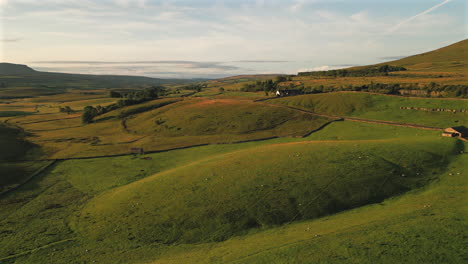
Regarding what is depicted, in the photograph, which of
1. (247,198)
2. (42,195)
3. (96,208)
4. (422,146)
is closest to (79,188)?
(42,195)

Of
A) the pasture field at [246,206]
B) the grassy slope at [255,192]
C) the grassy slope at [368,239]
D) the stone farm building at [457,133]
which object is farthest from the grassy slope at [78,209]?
the stone farm building at [457,133]

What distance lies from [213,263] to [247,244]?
3839 mm

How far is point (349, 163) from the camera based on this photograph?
3534cm

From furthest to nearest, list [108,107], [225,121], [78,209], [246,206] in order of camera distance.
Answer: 1. [108,107]
2. [225,121]
3. [78,209]
4. [246,206]

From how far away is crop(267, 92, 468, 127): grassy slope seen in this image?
226 feet

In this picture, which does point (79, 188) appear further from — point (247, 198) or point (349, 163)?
point (349, 163)

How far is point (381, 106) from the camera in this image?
86.9 metres

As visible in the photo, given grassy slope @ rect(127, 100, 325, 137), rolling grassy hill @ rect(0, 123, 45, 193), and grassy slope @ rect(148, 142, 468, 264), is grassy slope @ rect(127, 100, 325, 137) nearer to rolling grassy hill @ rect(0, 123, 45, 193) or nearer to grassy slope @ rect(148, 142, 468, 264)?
rolling grassy hill @ rect(0, 123, 45, 193)

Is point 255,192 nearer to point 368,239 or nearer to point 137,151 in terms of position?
point 368,239

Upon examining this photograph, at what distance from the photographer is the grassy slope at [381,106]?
6874 centimetres

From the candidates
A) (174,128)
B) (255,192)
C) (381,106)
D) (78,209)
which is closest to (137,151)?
(174,128)

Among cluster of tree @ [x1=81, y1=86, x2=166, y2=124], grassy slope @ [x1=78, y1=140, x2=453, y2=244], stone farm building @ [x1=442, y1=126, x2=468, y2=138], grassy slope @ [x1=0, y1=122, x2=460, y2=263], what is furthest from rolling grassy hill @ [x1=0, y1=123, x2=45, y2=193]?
stone farm building @ [x1=442, y1=126, x2=468, y2=138]

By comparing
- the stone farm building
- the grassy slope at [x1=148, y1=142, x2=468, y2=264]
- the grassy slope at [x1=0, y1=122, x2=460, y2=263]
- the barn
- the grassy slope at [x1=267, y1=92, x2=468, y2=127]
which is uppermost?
the grassy slope at [x1=267, y1=92, x2=468, y2=127]

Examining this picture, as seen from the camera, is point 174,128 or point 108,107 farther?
point 108,107
